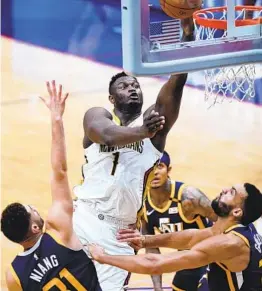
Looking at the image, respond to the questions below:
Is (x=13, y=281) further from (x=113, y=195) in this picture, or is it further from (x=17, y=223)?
(x=113, y=195)

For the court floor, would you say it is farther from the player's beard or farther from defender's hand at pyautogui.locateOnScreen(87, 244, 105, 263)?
defender's hand at pyautogui.locateOnScreen(87, 244, 105, 263)

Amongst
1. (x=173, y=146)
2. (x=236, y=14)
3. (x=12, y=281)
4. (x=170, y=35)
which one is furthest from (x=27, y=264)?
(x=173, y=146)

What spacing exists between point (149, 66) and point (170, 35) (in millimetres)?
381

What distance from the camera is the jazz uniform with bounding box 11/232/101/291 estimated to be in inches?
179

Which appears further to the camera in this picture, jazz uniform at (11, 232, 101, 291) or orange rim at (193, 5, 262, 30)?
orange rim at (193, 5, 262, 30)

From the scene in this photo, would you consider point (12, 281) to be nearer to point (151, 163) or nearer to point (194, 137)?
point (151, 163)

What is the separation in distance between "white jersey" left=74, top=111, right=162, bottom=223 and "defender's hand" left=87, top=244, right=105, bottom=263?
33 centimetres

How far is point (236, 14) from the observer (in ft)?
16.4

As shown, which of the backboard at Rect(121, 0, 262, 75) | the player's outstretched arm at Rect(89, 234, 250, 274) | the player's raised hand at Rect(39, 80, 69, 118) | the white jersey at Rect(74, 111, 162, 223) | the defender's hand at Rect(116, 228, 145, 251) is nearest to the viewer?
the backboard at Rect(121, 0, 262, 75)

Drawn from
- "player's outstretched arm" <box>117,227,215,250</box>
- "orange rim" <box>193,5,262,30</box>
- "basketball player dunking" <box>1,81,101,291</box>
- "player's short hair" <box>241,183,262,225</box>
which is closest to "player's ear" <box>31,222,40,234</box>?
"basketball player dunking" <box>1,81,101,291</box>

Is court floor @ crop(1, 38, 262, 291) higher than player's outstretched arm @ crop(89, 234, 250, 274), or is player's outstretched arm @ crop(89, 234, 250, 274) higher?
court floor @ crop(1, 38, 262, 291)

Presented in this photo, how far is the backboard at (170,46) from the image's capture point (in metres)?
4.32

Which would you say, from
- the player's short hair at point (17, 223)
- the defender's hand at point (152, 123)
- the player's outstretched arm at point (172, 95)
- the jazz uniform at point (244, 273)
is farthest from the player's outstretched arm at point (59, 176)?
the jazz uniform at point (244, 273)

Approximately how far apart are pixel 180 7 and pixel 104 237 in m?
1.21
